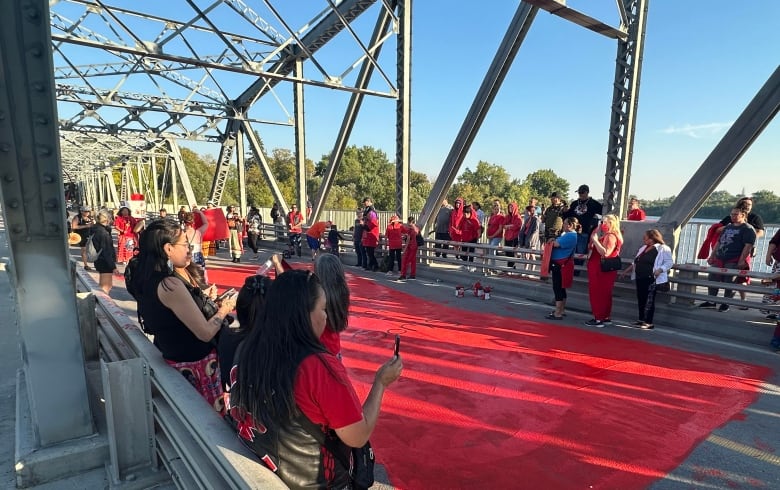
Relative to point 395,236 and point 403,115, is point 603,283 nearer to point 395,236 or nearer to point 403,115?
point 395,236

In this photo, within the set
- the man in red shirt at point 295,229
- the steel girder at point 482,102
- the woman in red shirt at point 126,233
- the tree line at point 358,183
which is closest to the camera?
the steel girder at point 482,102

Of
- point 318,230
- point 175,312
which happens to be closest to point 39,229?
point 175,312

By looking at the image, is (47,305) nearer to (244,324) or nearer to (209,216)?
(244,324)

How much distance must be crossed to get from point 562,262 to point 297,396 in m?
6.32

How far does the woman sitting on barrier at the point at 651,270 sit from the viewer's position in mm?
6168

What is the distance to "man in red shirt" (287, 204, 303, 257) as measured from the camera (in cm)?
1527

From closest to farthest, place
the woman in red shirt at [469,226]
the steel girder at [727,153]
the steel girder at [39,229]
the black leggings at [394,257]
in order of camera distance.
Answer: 1. the steel girder at [39,229]
2. the steel girder at [727,153]
3. the woman in red shirt at [469,226]
4. the black leggings at [394,257]

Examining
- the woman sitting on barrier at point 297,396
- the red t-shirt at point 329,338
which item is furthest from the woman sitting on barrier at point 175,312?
the woman sitting on barrier at point 297,396

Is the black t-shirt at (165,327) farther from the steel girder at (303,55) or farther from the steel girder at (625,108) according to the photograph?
the steel girder at (303,55)

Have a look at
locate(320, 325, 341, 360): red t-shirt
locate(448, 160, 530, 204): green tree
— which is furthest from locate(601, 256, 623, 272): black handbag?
locate(448, 160, 530, 204): green tree

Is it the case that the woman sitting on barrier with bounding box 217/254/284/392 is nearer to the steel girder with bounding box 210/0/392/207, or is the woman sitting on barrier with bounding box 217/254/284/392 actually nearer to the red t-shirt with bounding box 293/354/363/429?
the red t-shirt with bounding box 293/354/363/429

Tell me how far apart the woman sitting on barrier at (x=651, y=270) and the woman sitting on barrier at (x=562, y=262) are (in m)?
0.95

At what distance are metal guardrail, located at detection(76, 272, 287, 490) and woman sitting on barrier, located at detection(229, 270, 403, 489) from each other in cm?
12

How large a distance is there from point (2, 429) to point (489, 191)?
75881 mm
